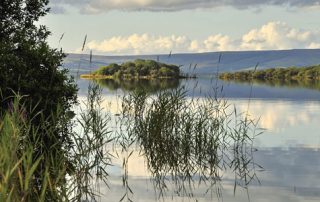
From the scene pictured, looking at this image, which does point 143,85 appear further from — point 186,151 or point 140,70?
point 140,70

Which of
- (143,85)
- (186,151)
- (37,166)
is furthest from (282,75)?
(37,166)

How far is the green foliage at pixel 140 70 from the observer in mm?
128500

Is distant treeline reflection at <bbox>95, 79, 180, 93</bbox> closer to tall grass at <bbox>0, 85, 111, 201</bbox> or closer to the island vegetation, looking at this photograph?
tall grass at <bbox>0, 85, 111, 201</bbox>

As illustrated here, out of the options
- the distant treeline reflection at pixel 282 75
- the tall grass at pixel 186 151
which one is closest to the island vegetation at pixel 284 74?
the distant treeline reflection at pixel 282 75

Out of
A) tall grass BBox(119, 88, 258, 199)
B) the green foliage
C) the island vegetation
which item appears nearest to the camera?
tall grass BBox(119, 88, 258, 199)

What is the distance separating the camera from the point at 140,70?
12962cm

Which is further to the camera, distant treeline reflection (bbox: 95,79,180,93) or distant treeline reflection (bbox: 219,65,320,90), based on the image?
distant treeline reflection (bbox: 219,65,320,90)

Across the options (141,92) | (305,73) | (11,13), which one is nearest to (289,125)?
(141,92)

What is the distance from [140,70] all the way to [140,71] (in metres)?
2.50

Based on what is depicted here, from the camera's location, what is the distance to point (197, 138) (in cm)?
1744

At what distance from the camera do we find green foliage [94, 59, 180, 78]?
12850 cm

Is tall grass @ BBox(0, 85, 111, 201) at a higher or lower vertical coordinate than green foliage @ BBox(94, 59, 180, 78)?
higher

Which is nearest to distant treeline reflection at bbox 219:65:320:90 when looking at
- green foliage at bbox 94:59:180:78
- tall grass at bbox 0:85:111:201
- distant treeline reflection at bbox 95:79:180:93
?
green foliage at bbox 94:59:180:78

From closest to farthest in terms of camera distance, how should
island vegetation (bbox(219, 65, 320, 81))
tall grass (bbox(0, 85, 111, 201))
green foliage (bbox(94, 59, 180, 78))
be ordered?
1. tall grass (bbox(0, 85, 111, 201))
2. green foliage (bbox(94, 59, 180, 78))
3. island vegetation (bbox(219, 65, 320, 81))
